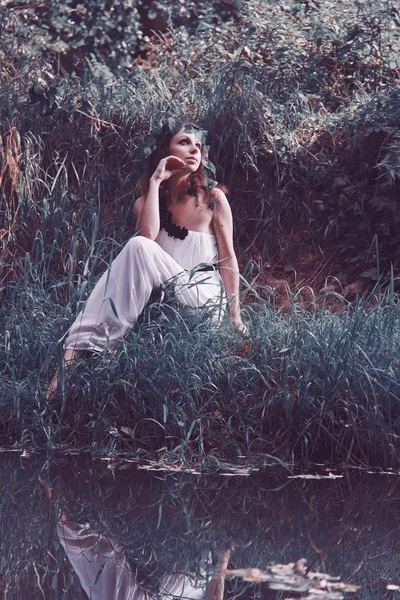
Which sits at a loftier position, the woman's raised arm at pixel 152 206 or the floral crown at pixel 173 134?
the floral crown at pixel 173 134

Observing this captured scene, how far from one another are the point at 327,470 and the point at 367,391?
0.42 m

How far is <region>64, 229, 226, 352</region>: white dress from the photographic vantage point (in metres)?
4.75

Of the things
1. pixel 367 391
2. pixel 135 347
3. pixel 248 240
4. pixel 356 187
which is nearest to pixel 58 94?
pixel 248 240

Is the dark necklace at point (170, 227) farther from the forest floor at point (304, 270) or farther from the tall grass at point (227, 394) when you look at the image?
the forest floor at point (304, 270)

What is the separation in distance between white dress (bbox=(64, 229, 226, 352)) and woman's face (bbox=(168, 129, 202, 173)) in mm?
771

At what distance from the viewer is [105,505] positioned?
365 centimetres

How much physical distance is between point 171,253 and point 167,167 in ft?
1.84

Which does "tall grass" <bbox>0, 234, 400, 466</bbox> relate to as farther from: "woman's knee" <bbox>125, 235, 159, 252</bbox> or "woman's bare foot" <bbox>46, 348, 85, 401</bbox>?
"woman's knee" <bbox>125, 235, 159, 252</bbox>

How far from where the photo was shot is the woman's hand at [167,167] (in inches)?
212

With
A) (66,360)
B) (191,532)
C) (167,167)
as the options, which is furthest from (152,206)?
(191,532)

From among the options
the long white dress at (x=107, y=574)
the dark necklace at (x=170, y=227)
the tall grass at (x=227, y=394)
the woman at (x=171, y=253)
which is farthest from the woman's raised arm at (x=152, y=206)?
the long white dress at (x=107, y=574)

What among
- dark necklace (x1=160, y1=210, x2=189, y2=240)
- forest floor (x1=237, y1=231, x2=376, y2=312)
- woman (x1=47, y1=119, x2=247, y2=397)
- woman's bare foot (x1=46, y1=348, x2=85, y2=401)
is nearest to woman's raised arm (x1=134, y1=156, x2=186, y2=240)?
woman (x1=47, y1=119, x2=247, y2=397)

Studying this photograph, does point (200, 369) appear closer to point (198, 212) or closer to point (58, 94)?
point (198, 212)

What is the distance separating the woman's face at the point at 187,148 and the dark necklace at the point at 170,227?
0.30 m
